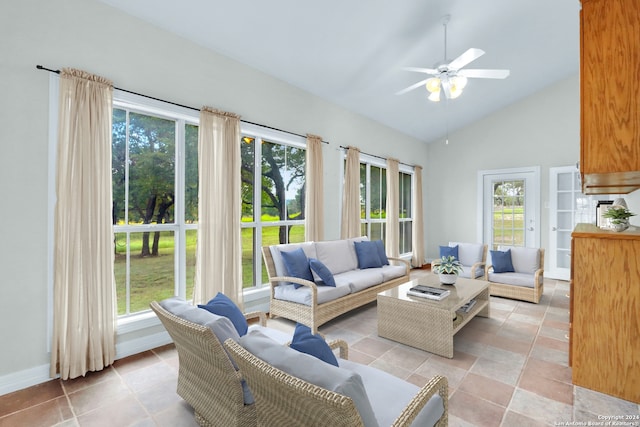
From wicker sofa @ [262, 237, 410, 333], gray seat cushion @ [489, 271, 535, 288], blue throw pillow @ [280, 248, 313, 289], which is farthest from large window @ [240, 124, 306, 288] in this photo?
gray seat cushion @ [489, 271, 535, 288]

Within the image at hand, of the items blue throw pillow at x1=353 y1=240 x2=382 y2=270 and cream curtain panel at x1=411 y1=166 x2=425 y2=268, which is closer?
blue throw pillow at x1=353 y1=240 x2=382 y2=270

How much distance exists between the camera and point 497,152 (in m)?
6.71

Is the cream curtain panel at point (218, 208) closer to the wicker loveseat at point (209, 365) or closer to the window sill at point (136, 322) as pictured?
the window sill at point (136, 322)

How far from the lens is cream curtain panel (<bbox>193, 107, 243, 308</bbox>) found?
331cm

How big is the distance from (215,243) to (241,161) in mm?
1123

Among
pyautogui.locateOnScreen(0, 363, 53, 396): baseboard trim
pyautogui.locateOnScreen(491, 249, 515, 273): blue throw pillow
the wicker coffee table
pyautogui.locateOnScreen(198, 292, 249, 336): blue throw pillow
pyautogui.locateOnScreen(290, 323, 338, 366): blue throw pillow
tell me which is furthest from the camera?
pyautogui.locateOnScreen(491, 249, 515, 273): blue throw pillow

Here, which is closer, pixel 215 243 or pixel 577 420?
pixel 577 420

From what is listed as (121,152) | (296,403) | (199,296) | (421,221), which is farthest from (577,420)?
(421,221)

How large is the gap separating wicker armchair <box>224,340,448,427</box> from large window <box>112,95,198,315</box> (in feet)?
7.67

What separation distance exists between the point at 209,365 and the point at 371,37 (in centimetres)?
373

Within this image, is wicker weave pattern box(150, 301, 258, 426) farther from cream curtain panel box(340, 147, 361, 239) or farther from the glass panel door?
the glass panel door

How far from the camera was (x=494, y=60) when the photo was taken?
475cm

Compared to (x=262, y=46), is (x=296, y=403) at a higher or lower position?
lower

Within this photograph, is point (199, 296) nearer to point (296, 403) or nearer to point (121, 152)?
point (121, 152)
